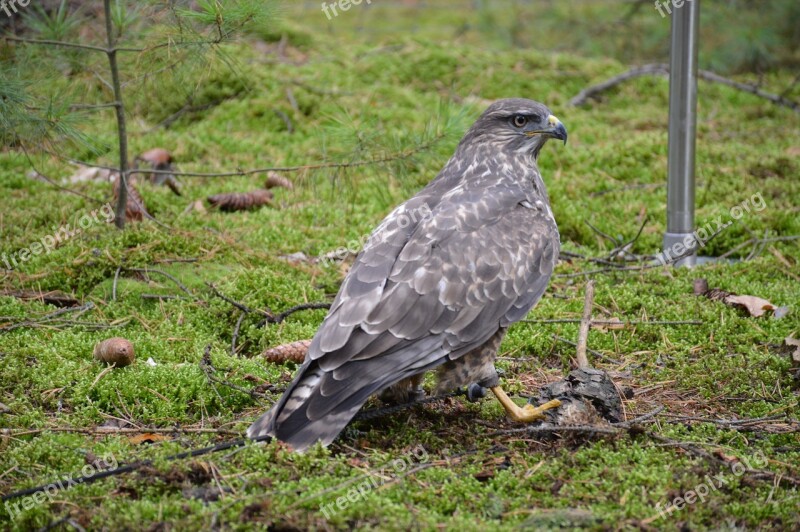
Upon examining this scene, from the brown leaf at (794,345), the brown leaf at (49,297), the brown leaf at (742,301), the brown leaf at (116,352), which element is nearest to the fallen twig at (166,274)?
the brown leaf at (49,297)

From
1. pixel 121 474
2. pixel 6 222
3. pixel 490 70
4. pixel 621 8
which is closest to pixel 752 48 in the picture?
pixel 621 8

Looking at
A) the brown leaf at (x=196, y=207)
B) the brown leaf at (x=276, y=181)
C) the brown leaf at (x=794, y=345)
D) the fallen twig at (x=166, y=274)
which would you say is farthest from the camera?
the brown leaf at (x=276, y=181)

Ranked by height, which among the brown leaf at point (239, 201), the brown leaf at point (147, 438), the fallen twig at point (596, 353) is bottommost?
the fallen twig at point (596, 353)

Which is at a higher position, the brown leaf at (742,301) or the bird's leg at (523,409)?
the bird's leg at (523,409)

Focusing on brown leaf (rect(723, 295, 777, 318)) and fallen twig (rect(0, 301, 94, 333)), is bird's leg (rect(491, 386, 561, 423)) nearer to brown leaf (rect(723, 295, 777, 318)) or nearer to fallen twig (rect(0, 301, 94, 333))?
brown leaf (rect(723, 295, 777, 318))

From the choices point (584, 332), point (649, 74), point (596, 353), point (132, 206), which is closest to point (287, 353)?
point (584, 332)

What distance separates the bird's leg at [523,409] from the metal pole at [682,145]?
2333 millimetres

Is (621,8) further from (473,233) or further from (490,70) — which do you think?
(473,233)

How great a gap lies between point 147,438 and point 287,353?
0.96 meters

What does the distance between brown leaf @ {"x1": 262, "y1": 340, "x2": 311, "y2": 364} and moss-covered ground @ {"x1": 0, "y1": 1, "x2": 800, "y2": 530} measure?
0.18 feet

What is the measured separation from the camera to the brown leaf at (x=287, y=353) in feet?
14.7

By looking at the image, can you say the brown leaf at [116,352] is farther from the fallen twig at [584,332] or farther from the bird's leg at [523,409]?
the fallen twig at [584,332]

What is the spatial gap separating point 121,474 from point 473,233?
1.84 metres

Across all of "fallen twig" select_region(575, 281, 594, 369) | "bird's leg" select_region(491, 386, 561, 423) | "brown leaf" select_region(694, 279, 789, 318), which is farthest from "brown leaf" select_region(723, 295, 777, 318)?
"bird's leg" select_region(491, 386, 561, 423)
